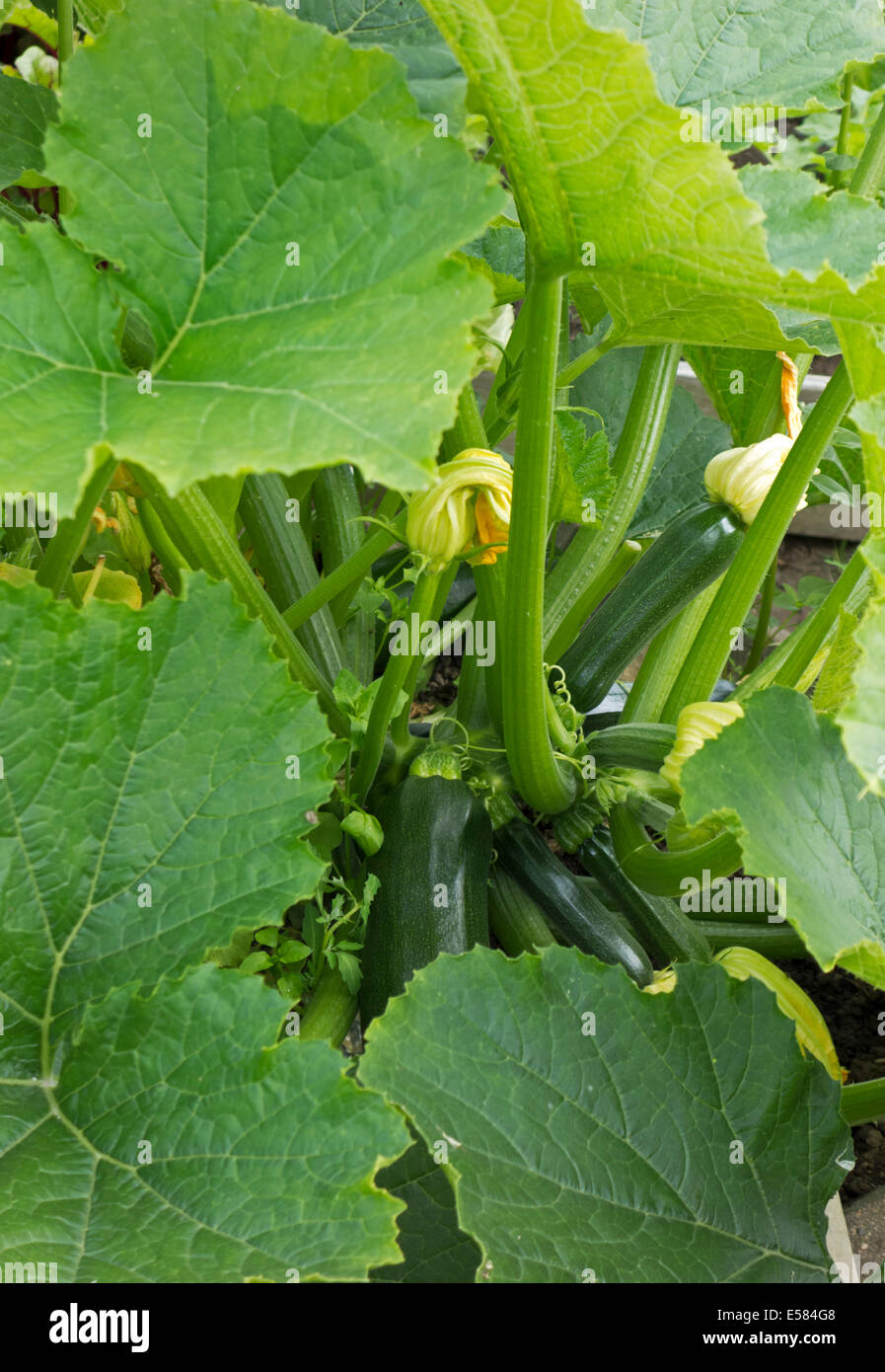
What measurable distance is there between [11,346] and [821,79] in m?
1.02

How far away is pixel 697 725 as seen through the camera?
127 cm

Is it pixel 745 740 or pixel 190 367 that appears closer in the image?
pixel 190 367

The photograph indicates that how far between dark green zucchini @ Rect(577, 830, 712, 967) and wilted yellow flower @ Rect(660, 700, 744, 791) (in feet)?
0.78

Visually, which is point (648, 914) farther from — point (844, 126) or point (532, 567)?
point (844, 126)

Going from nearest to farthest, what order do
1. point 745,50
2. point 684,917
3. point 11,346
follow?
point 11,346, point 745,50, point 684,917

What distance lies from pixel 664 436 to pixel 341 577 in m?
0.74

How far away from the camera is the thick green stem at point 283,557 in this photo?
1564mm

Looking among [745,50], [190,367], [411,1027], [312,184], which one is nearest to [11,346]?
[190,367]

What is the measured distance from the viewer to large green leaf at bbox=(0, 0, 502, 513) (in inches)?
33.4

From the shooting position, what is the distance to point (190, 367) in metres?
0.89

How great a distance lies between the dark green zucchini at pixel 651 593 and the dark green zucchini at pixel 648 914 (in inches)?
A: 9.0

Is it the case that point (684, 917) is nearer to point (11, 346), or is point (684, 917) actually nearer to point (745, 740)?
point (745, 740)

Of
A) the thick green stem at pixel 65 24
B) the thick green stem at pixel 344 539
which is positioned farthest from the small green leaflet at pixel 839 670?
the thick green stem at pixel 65 24

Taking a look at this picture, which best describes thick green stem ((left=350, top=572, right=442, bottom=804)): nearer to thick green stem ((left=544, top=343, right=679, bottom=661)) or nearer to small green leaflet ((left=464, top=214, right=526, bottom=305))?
thick green stem ((left=544, top=343, right=679, bottom=661))
